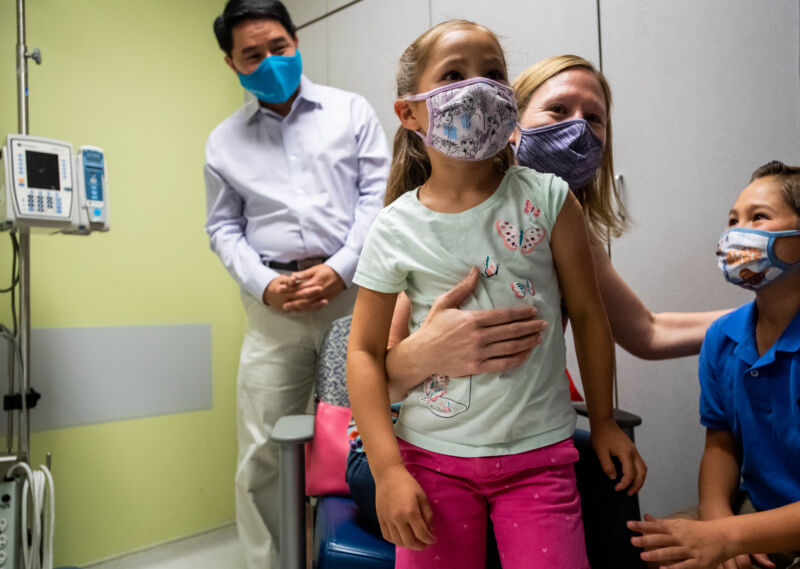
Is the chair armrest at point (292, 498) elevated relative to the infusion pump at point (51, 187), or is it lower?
lower

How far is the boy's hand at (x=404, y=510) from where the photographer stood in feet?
2.72

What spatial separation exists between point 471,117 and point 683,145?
1207mm

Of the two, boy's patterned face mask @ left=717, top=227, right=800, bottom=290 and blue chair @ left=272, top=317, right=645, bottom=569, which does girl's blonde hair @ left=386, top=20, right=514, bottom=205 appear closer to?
boy's patterned face mask @ left=717, top=227, right=800, bottom=290

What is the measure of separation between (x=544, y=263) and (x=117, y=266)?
240cm

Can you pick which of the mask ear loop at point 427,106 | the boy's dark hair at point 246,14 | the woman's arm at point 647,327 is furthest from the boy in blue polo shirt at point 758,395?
the boy's dark hair at point 246,14

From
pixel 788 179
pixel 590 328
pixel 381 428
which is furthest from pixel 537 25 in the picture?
pixel 381 428

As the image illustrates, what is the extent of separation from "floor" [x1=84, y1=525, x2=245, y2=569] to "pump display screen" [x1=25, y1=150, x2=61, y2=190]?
1728 millimetres

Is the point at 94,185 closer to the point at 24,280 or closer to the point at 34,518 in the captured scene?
the point at 24,280

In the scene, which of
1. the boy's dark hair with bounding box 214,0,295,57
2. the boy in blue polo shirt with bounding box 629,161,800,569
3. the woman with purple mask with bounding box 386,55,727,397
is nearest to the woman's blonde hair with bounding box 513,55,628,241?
the woman with purple mask with bounding box 386,55,727,397

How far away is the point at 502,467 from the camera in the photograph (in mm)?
884

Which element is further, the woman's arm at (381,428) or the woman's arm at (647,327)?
the woman's arm at (647,327)

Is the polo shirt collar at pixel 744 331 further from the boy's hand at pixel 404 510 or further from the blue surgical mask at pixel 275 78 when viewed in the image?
the blue surgical mask at pixel 275 78

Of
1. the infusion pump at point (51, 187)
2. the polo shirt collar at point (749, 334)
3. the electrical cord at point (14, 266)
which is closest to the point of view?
the polo shirt collar at point (749, 334)

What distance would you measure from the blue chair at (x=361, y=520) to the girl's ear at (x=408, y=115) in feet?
2.32
